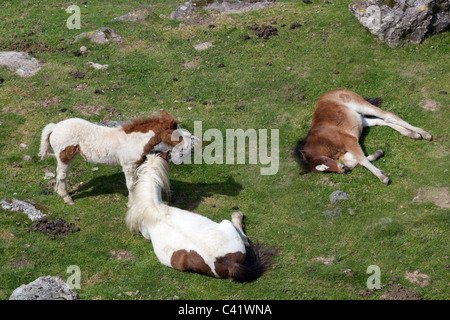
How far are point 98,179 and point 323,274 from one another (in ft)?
20.8

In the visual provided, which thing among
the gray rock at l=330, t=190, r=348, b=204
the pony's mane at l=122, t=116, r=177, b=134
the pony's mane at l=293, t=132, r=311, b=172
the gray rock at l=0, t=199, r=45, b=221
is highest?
the pony's mane at l=122, t=116, r=177, b=134

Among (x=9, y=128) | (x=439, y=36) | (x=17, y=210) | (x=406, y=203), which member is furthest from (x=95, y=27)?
(x=406, y=203)

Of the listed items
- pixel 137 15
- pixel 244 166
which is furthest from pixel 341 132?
pixel 137 15

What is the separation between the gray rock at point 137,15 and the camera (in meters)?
19.9

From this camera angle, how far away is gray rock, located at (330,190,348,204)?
38.3ft

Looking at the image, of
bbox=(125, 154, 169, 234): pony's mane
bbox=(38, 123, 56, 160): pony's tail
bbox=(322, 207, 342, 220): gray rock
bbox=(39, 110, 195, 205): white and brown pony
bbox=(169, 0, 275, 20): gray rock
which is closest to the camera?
bbox=(125, 154, 169, 234): pony's mane

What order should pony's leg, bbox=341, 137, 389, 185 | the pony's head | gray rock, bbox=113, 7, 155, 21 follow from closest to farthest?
1. pony's leg, bbox=341, 137, 389, 185
2. the pony's head
3. gray rock, bbox=113, 7, 155, 21

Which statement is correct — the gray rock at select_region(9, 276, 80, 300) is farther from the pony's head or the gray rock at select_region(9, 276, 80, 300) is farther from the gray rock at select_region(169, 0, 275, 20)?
the gray rock at select_region(169, 0, 275, 20)

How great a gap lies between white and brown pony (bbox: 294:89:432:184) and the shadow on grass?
189 cm

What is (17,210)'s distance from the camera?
1171 centimetres

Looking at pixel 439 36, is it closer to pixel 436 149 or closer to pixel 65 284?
pixel 436 149

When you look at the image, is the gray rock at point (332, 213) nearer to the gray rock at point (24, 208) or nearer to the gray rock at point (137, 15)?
the gray rock at point (24, 208)

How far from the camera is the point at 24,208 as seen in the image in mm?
11742

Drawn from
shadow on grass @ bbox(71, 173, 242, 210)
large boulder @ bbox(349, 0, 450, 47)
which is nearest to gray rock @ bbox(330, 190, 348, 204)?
shadow on grass @ bbox(71, 173, 242, 210)
